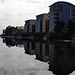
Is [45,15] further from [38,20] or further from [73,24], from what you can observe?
[73,24]

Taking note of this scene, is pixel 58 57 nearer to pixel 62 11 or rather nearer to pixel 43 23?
pixel 62 11

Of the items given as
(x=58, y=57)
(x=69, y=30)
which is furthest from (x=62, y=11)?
(x=58, y=57)

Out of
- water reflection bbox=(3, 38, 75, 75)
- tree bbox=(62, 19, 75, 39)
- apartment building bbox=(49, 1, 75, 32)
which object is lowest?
water reflection bbox=(3, 38, 75, 75)

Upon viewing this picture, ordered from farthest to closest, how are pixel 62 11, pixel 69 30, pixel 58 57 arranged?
pixel 62 11, pixel 69 30, pixel 58 57

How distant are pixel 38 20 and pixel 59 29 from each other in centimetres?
7129

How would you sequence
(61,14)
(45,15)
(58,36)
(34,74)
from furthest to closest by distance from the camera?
1. (45,15)
2. (61,14)
3. (58,36)
4. (34,74)

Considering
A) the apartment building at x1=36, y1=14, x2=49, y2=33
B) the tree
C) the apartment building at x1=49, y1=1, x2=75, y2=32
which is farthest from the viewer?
the apartment building at x1=36, y1=14, x2=49, y2=33

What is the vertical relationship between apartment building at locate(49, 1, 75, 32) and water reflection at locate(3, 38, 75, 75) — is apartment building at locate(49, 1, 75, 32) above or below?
above

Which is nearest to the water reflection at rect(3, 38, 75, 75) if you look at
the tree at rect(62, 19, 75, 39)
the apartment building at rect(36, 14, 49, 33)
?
the tree at rect(62, 19, 75, 39)

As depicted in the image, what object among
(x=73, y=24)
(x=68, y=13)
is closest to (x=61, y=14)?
(x=68, y=13)

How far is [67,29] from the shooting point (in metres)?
98.8

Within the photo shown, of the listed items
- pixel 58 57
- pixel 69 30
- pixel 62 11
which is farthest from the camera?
pixel 62 11

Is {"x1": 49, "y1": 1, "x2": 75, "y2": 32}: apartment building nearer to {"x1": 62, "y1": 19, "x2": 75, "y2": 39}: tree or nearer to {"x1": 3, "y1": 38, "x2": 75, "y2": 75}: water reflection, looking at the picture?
{"x1": 62, "y1": 19, "x2": 75, "y2": 39}: tree

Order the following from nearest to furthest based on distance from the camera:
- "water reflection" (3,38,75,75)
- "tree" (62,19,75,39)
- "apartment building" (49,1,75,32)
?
"water reflection" (3,38,75,75) < "tree" (62,19,75,39) < "apartment building" (49,1,75,32)
